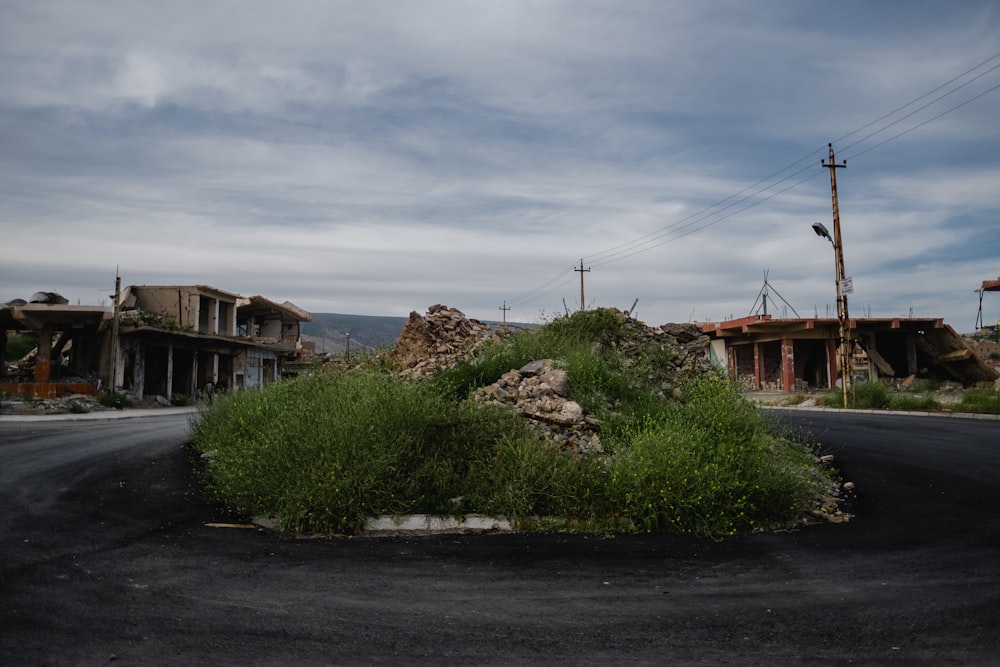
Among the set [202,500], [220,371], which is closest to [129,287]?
[220,371]

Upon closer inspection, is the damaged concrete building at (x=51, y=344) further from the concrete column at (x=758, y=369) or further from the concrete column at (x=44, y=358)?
the concrete column at (x=758, y=369)

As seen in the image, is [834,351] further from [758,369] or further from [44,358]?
[44,358]

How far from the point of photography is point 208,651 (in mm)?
4355

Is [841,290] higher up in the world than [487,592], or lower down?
higher up

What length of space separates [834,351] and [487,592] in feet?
118

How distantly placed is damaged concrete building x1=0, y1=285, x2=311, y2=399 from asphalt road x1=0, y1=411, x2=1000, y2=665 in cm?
2981

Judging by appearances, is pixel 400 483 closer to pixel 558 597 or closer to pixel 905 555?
pixel 558 597

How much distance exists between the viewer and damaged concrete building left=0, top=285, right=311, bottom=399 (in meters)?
34.8

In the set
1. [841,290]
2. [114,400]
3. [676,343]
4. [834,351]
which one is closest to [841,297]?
[841,290]

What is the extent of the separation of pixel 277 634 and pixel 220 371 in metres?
48.3

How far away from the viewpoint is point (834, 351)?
37.2 meters

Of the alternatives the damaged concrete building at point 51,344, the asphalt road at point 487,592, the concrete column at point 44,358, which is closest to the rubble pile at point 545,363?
the asphalt road at point 487,592

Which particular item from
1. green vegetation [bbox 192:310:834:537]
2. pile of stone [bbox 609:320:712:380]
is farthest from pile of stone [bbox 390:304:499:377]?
green vegetation [bbox 192:310:834:537]

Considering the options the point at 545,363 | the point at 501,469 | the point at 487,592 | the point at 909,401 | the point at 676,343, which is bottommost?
the point at 487,592
